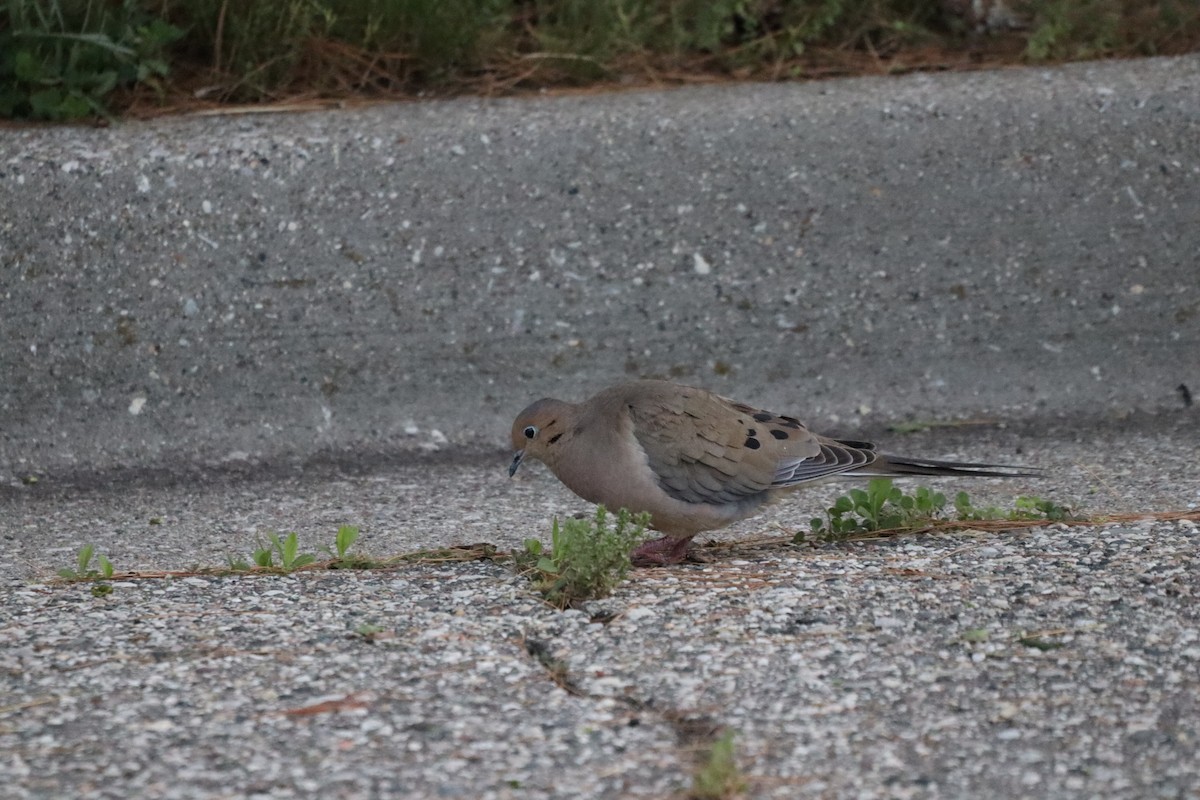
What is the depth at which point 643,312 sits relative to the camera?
16.9ft

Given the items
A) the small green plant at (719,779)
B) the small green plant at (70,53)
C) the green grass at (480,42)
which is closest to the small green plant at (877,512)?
the small green plant at (719,779)

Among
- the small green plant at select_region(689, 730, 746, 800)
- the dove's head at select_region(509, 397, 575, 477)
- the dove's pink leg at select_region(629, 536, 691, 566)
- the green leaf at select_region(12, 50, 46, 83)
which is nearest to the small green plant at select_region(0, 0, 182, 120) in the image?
the green leaf at select_region(12, 50, 46, 83)

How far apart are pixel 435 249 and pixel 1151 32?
3.05 meters

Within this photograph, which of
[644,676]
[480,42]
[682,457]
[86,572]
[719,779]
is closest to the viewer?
[719,779]

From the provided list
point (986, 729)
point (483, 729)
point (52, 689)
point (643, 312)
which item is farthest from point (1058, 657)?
point (643, 312)

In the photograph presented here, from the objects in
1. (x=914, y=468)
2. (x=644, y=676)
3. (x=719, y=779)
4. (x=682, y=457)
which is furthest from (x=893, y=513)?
(x=719, y=779)

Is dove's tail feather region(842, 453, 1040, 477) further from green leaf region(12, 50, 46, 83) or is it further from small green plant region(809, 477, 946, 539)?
green leaf region(12, 50, 46, 83)

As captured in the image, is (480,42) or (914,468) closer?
(914,468)

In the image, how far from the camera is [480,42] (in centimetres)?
568

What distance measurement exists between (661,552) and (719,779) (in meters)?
1.57

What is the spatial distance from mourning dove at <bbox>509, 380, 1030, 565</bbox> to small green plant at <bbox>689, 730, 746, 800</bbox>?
141cm

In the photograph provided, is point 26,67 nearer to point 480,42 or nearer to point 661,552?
point 480,42

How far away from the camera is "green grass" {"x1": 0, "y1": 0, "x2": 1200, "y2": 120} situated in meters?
5.19

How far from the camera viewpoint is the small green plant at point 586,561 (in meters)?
3.21
